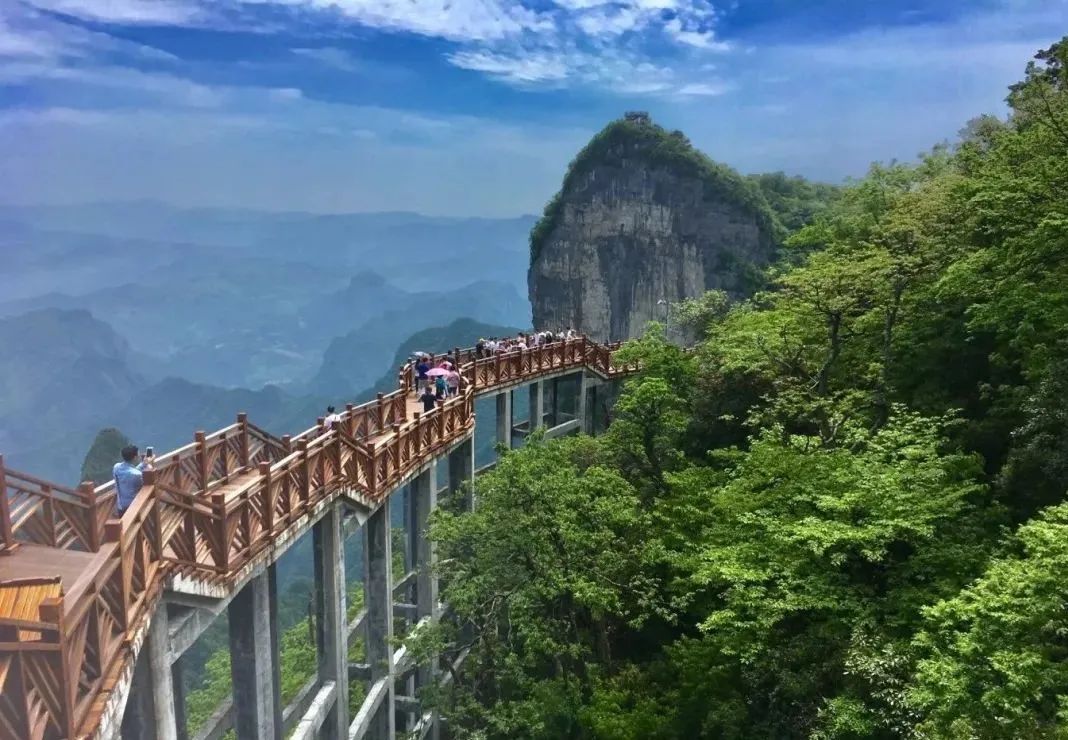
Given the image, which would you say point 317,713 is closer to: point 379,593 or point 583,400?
point 379,593

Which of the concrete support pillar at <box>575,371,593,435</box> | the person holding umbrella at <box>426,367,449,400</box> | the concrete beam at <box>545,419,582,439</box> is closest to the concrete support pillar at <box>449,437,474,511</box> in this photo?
the person holding umbrella at <box>426,367,449,400</box>

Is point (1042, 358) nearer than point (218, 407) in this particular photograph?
Yes

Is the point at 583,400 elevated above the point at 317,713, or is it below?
above

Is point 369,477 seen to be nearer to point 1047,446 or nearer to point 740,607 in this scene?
point 740,607

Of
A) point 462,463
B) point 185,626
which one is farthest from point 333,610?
point 462,463

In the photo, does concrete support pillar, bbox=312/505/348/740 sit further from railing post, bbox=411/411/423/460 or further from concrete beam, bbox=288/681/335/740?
railing post, bbox=411/411/423/460

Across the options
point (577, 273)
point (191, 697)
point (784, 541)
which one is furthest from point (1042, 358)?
point (577, 273)
